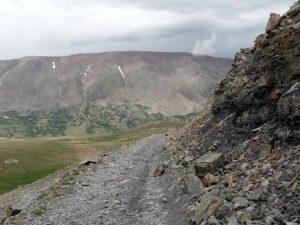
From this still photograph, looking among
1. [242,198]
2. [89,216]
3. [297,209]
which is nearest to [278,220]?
[297,209]

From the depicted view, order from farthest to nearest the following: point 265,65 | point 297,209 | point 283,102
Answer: point 265,65 < point 283,102 < point 297,209

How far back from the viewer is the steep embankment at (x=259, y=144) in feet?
79.8

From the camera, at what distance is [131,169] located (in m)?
57.8

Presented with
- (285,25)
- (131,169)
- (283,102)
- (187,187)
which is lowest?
(131,169)

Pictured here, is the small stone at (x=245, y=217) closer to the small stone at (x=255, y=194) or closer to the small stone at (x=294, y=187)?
the small stone at (x=255, y=194)

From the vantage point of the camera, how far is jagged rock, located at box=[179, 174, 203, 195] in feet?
113

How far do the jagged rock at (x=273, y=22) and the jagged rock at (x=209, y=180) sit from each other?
17.6m

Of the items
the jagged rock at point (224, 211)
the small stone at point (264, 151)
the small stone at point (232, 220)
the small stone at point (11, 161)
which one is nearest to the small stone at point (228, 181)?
the small stone at point (264, 151)

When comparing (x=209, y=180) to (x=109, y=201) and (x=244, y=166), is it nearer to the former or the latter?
(x=244, y=166)

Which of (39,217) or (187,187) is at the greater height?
(187,187)

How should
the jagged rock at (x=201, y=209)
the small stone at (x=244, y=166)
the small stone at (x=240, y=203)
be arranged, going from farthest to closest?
the small stone at (x=244, y=166) < the jagged rock at (x=201, y=209) < the small stone at (x=240, y=203)

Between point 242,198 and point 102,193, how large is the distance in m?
20.1

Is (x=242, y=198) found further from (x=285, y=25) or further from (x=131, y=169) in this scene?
(x=131, y=169)

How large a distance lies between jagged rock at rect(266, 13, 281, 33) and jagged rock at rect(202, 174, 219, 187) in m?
17.6
